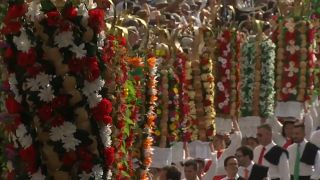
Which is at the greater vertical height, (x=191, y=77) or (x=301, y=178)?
(x=191, y=77)

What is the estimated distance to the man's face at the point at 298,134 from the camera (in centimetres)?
1170

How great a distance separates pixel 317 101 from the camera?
16719 millimetres

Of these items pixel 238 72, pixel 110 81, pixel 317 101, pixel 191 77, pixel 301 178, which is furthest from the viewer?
pixel 317 101

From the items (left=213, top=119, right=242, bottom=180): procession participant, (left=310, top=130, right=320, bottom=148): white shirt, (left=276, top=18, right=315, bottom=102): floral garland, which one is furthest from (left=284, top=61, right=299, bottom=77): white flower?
(left=310, top=130, right=320, bottom=148): white shirt

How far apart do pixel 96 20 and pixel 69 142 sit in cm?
84

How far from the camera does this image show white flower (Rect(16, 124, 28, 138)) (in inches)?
Answer: 263

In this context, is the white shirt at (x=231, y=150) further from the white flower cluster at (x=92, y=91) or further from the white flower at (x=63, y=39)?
the white flower at (x=63, y=39)

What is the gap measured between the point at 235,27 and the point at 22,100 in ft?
27.7

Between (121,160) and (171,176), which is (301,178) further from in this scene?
(121,160)

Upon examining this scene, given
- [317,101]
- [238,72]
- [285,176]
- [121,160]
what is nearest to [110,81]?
[121,160]

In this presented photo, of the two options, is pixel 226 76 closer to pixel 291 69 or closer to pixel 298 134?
pixel 291 69

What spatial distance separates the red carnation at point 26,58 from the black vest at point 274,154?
5.37 m

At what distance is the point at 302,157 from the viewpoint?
464 inches

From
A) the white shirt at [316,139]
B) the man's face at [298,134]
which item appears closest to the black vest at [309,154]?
the man's face at [298,134]
